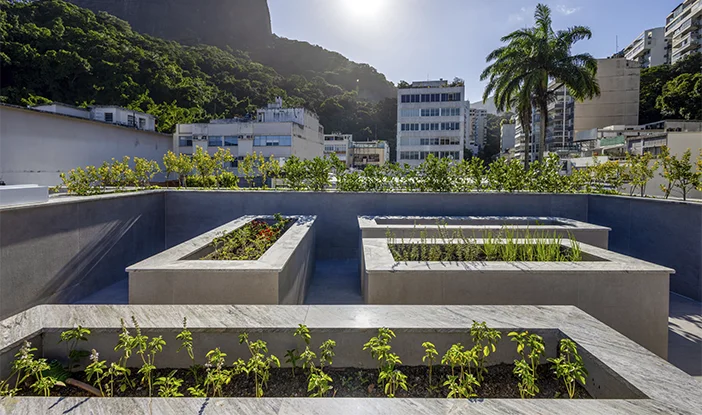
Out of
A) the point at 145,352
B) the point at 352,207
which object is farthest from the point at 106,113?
the point at 145,352

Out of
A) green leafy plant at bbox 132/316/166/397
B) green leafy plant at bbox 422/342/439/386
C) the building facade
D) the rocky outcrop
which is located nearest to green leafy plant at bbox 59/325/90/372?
green leafy plant at bbox 132/316/166/397

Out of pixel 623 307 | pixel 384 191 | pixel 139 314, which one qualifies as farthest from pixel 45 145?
pixel 623 307

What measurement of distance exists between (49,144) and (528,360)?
19697 mm

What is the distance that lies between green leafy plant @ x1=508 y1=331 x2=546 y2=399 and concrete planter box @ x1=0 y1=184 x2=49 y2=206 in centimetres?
592

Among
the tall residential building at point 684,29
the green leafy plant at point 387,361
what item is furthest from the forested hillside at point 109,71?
the tall residential building at point 684,29

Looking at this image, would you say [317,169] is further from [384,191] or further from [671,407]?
[671,407]

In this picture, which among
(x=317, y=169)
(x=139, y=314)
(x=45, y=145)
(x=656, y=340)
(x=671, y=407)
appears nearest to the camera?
(x=671, y=407)

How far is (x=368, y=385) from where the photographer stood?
2.23 meters

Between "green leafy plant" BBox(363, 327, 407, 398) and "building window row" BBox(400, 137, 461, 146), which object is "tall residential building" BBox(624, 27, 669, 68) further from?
"green leafy plant" BBox(363, 327, 407, 398)

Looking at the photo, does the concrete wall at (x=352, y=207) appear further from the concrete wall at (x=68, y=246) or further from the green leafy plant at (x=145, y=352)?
the green leafy plant at (x=145, y=352)

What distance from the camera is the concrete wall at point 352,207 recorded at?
825 centimetres

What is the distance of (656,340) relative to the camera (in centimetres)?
382

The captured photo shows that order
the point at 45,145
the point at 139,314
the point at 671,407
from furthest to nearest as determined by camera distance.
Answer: the point at 45,145 → the point at 139,314 → the point at 671,407

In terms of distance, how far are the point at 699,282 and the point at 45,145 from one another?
2097cm
